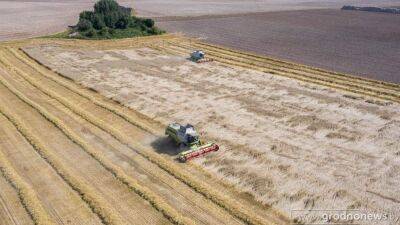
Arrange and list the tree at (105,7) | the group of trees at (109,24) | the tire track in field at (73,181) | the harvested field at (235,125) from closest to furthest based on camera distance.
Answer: the tire track in field at (73,181) < the harvested field at (235,125) < the group of trees at (109,24) < the tree at (105,7)

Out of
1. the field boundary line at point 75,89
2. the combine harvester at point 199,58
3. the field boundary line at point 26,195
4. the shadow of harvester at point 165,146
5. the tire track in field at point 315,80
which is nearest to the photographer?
the field boundary line at point 26,195

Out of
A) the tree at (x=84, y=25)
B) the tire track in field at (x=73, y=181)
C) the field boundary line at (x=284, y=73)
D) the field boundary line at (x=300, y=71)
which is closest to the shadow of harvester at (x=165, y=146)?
the tire track in field at (x=73, y=181)

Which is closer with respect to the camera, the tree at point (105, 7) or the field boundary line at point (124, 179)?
the field boundary line at point (124, 179)

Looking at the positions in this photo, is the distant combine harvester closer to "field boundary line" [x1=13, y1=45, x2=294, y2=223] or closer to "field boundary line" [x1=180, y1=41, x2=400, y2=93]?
"field boundary line" [x1=180, y1=41, x2=400, y2=93]

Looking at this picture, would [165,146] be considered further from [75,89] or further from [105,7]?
[105,7]

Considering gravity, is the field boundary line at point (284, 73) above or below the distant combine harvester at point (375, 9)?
below

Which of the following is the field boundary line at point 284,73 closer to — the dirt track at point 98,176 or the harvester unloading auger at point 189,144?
the dirt track at point 98,176

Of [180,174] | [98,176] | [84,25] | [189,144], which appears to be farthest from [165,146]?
[84,25]

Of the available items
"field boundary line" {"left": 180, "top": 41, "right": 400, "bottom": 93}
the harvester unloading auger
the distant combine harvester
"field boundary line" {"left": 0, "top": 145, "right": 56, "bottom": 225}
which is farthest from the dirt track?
the distant combine harvester
